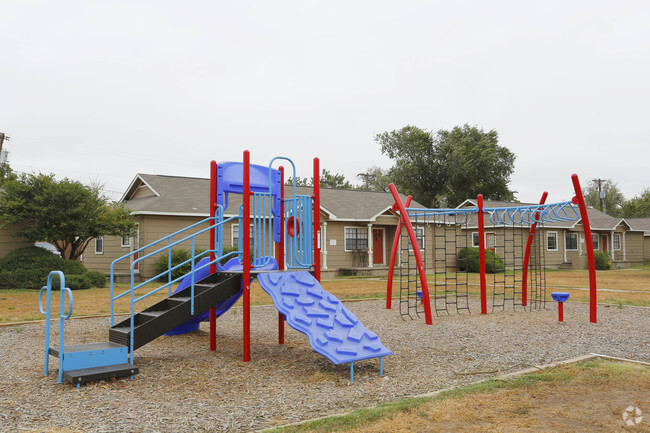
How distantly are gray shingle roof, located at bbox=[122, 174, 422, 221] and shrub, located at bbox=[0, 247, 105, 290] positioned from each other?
10.9 ft

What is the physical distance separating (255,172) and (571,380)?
5194 mm

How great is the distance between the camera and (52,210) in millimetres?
17000

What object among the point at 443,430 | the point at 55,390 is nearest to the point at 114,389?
the point at 55,390

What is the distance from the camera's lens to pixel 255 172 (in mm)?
8047

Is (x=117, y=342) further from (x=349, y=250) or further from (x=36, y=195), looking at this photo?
(x=349, y=250)

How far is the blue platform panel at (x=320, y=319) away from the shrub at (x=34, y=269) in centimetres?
1257

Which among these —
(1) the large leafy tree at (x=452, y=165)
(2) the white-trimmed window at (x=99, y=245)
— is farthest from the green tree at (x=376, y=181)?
(2) the white-trimmed window at (x=99, y=245)

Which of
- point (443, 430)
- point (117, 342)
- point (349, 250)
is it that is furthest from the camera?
point (349, 250)

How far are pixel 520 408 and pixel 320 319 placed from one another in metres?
2.55

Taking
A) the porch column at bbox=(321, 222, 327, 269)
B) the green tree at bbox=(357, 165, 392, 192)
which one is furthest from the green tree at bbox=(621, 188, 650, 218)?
the porch column at bbox=(321, 222, 327, 269)

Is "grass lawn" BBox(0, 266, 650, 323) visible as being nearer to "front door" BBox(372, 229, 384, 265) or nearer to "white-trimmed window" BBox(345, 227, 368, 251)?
"white-trimmed window" BBox(345, 227, 368, 251)

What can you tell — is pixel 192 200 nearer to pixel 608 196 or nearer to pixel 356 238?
pixel 356 238

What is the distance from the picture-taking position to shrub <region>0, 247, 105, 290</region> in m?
16.7

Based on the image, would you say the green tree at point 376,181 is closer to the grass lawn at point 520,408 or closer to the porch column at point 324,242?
the porch column at point 324,242
